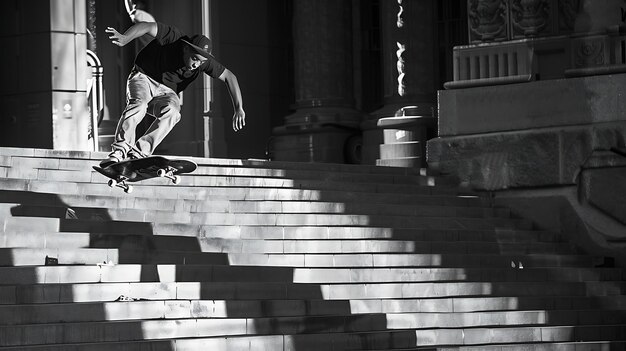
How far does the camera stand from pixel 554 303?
53.1ft

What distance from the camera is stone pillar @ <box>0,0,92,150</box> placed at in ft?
63.9

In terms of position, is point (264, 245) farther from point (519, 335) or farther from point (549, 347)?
point (549, 347)

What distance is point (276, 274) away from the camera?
572 inches

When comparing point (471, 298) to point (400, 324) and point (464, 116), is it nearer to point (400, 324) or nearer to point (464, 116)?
point (400, 324)

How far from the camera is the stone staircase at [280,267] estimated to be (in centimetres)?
1260

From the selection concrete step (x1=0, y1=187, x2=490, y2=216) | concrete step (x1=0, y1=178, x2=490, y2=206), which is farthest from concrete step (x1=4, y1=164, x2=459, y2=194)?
concrete step (x1=0, y1=187, x2=490, y2=216)

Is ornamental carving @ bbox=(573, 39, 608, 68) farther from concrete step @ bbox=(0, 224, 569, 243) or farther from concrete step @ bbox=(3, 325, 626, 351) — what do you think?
concrete step @ bbox=(3, 325, 626, 351)

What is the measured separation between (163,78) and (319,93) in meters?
8.20

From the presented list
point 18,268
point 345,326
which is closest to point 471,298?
point 345,326

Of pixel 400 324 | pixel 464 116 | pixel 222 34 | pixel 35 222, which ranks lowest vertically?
pixel 400 324

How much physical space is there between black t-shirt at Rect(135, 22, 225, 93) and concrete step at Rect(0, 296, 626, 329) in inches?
121

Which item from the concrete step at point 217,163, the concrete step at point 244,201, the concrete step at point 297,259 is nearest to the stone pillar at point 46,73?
the concrete step at point 217,163

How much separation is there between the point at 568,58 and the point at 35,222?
27.4 feet

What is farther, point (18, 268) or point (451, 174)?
point (451, 174)
